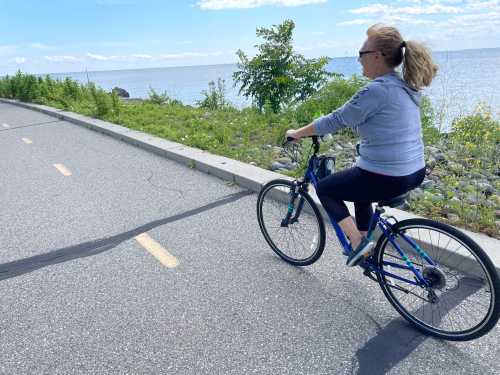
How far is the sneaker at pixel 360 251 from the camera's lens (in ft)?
9.66

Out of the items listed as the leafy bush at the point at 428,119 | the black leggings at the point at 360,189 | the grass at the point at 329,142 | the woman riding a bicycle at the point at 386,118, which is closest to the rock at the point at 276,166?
the grass at the point at 329,142

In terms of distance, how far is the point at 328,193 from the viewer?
3.03m

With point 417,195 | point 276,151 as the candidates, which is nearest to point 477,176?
point 417,195

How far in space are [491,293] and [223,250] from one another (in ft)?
8.12

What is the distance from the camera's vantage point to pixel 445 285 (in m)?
2.71

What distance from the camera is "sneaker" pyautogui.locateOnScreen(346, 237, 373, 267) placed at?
294 cm

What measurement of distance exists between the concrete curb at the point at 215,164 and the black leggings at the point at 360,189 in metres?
1.17

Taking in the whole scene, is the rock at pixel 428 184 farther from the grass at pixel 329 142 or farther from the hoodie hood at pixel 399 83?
the hoodie hood at pixel 399 83

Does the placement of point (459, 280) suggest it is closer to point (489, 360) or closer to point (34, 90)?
point (489, 360)

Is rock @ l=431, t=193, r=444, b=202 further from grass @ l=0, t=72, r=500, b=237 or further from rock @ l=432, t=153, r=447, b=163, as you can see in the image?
rock @ l=432, t=153, r=447, b=163

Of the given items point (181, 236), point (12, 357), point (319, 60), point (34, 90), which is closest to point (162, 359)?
point (12, 357)

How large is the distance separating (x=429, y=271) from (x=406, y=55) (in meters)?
1.49

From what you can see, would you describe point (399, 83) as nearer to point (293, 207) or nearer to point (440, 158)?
point (293, 207)

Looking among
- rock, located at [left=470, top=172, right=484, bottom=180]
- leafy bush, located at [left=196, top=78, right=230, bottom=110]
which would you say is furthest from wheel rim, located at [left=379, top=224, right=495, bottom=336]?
leafy bush, located at [left=196, top=78, right=230, bottom=110]
